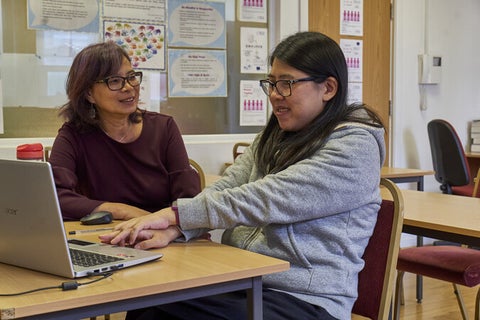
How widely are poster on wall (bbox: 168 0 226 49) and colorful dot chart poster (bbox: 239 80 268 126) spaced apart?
1.05 ft

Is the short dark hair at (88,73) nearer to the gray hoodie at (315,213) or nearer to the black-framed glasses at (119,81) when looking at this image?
the black-framed glasses at (119,81)


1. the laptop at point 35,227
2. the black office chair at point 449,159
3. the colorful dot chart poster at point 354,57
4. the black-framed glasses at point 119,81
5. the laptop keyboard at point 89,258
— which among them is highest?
the colorful dot chart poster at point 354,57

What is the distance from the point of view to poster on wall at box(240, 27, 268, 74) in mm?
4406

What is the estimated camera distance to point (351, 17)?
4.80 meters

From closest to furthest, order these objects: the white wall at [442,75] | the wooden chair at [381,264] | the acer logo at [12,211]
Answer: the acer logo at [12,211], the wooden chair at [381,264], the white wall at [442,75]

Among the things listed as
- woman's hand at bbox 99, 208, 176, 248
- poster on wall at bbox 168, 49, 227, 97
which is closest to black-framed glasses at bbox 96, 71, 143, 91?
woman's hand at bbox 99, 208, 176, 248

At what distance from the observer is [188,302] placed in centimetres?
151

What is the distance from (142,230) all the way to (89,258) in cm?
21

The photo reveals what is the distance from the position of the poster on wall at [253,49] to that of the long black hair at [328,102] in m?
2.70

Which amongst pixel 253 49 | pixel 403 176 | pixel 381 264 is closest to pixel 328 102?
pixel 381 264

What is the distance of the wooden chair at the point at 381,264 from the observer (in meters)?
1.62

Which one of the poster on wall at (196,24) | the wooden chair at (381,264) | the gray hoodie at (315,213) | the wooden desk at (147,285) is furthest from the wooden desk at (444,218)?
the poster on wall at (196,24)

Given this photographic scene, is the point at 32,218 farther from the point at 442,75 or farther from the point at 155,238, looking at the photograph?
the point at 442,75

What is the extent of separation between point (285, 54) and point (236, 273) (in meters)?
0.68
